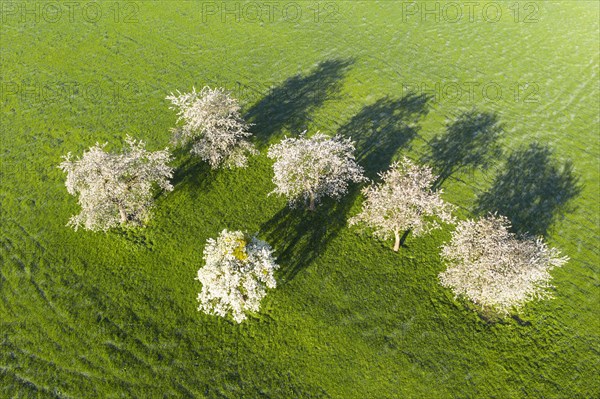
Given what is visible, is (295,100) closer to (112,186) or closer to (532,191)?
(112,186)

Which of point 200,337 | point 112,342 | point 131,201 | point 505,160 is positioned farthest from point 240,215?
point 505,160

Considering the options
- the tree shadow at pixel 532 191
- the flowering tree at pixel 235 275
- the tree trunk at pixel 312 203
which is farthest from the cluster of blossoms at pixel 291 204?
the tree shadow at pixel 532 191

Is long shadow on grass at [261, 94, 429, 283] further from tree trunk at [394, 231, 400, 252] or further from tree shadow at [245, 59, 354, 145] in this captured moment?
tree shadow at [245, 59, 354, 145]

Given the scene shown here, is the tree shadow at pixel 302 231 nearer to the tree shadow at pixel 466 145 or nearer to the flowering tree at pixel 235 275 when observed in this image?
the flowering tree at pixel 235 275

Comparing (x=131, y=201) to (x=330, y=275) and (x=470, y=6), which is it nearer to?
(x=330, y=275)

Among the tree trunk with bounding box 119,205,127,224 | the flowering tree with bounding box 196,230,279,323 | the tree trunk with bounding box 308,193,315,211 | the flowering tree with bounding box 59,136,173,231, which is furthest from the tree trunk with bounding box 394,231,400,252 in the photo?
the tree trunk with bounding box 119,205,127,224
